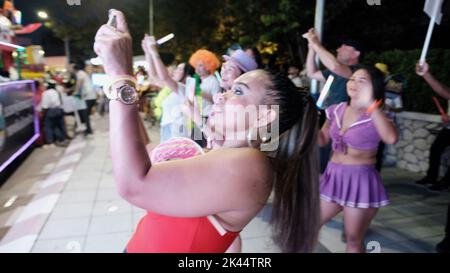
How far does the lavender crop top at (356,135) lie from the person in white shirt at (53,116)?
19.7 feet

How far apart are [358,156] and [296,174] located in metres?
1.16

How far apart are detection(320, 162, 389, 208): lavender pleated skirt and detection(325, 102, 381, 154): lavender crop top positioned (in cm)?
14

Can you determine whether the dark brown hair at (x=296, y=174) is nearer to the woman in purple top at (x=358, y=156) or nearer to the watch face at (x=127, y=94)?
the watch face at (x=127, y=94)


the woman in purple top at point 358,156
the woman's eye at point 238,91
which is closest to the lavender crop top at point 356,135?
the woman in purple top at point 358,156

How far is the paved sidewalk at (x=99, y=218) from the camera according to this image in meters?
2.83

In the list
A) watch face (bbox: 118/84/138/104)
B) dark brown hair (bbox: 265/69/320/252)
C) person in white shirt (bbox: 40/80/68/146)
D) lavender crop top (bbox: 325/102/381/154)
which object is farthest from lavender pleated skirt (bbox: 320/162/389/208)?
person in white shirt (bbox: 40/80/68/146)

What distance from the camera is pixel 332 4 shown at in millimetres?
6633

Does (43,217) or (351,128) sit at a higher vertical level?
(351,128)

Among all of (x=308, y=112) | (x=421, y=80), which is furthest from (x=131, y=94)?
(x=421, y=80)

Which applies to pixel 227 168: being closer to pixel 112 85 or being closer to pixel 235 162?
pixel 235 162

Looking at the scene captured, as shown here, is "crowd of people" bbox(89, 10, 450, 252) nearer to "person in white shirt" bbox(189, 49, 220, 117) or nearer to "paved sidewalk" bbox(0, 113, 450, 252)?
"paved sidewalk" bbox(0, 113, 450, 252)

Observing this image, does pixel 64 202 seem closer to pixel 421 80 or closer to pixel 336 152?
pixel 336 152

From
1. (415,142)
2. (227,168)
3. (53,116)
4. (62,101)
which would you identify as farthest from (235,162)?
(62,101)
